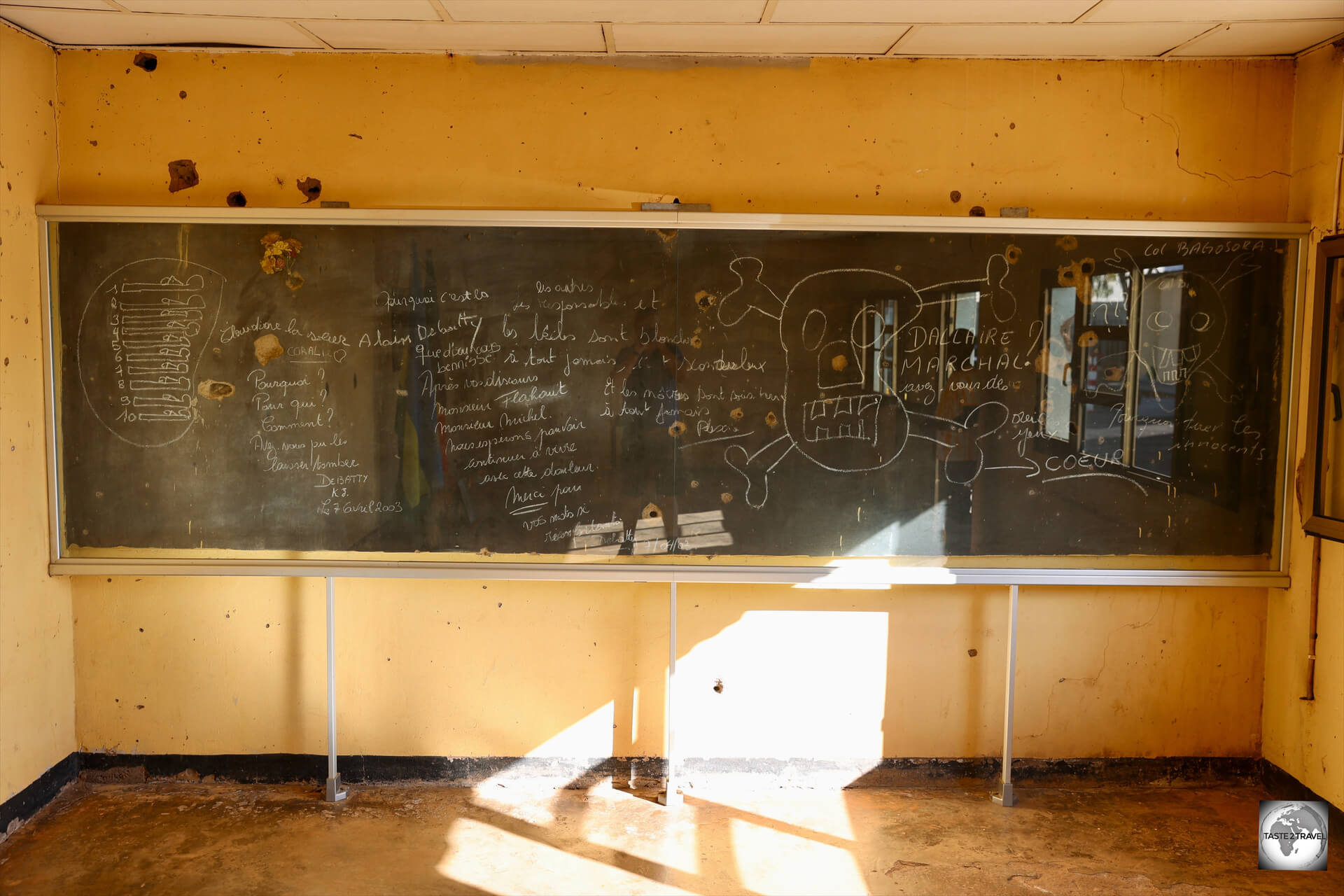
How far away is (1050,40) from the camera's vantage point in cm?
305

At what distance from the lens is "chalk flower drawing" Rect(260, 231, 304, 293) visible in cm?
321

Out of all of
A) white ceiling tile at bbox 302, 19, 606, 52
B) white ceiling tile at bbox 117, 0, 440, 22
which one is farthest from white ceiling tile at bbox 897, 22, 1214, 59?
white ceiling tile at bbox 117, 0, 440, 22

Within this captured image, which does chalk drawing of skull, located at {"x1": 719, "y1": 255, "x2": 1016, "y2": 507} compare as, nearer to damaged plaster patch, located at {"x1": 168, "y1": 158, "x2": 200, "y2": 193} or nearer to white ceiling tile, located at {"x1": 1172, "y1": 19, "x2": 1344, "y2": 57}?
white ceiling tile, located at {"x1": 1172, "y1": 19, "x2": 1344, "y2": 57}

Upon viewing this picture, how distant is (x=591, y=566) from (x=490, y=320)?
40.9 inches

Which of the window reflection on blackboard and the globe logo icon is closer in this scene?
the globe logo icon

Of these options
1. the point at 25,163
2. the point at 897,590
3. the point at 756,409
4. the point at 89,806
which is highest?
the point at 25,163

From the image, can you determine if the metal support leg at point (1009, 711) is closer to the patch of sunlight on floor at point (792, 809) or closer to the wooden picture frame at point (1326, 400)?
the patch of sunlight on floor at point (792, 809)

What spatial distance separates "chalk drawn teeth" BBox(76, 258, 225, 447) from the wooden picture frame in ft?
13.7

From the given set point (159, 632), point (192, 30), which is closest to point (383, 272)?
point (192, 30)

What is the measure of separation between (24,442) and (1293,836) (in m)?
4.95

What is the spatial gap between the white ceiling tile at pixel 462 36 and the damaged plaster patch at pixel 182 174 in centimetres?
74

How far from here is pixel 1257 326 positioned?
3.28 m

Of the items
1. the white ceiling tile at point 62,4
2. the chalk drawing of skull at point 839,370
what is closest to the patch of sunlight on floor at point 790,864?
the chalk drawing of skull at point 839,370

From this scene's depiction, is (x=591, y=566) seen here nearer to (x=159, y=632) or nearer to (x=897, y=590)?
(x=897, y=590)
